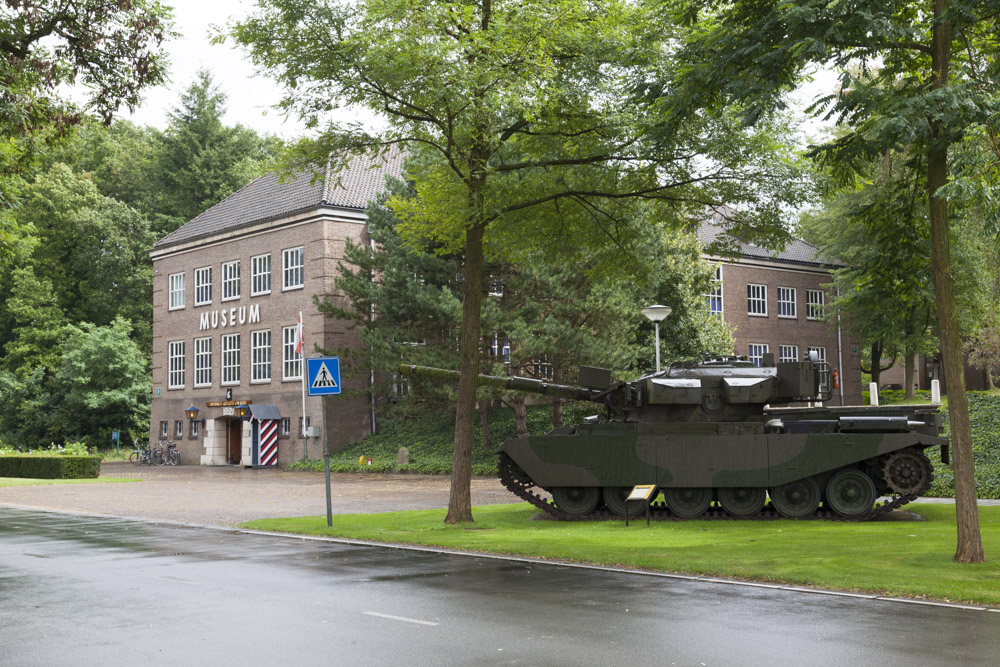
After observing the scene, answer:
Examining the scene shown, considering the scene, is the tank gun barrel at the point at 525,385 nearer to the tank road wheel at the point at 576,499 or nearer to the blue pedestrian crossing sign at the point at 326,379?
the tank road wheel at the point at 576,499

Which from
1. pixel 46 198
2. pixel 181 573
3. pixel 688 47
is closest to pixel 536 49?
pixel 688 47

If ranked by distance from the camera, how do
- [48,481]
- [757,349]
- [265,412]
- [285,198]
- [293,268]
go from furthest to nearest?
[757,349] → [285,198] → [265,412] → [293,268] → [48,481]

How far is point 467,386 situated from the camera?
18.0 meters

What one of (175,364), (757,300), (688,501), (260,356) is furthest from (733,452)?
(175,364)

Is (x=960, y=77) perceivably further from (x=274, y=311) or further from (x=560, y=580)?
(x=274, y=311)

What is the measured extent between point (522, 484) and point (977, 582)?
10285 mm

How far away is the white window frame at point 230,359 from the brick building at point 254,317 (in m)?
0.05

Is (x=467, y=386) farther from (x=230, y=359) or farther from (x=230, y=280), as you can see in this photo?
(x=230, y=280)

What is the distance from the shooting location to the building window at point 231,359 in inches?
1949

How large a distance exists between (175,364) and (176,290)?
3778 millimetres

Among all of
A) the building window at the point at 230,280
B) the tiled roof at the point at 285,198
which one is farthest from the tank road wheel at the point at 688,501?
the building window at the point at 230,280

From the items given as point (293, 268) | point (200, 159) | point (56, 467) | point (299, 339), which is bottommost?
point (56, 467)

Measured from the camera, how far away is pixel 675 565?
40.7ft

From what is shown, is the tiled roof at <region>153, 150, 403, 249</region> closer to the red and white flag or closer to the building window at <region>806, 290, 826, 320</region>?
the red and white flag
